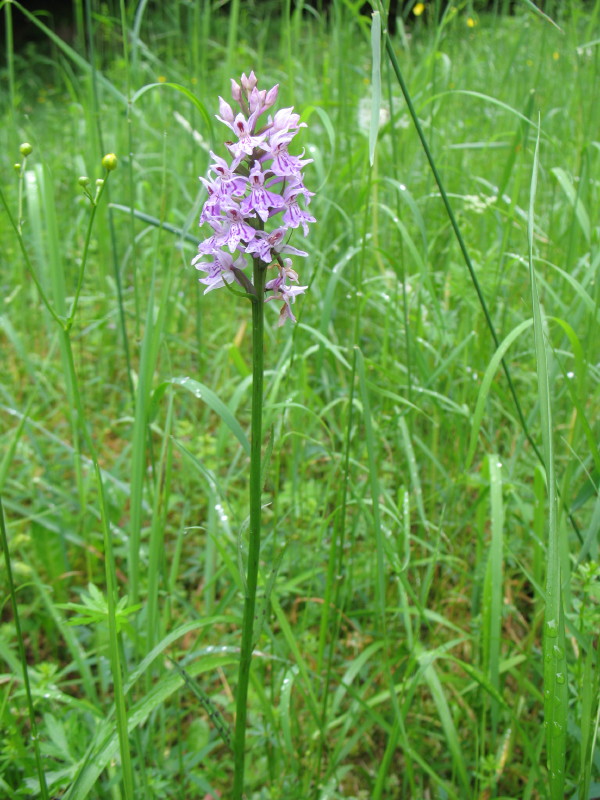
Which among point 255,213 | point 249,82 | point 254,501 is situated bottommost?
point 254,501

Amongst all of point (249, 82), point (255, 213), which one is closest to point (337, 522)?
point (255, 213)

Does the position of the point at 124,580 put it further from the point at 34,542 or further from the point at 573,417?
the point at 573,417

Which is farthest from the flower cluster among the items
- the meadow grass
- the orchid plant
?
the meadow grass

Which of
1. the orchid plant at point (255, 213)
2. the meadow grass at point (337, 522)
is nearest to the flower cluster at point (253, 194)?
the orchid plant at point (255, 213)

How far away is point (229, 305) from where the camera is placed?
3.40m

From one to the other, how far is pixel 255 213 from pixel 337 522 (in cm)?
80

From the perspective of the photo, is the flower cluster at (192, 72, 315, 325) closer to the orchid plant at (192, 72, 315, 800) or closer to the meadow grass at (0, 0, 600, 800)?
the orchid plant at (192, 72, 315, 800)

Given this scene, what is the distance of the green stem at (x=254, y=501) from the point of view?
1054 mm

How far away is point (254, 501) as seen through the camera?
109cm

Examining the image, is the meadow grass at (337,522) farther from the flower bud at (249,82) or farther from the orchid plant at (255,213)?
the flower bud at (249,82)

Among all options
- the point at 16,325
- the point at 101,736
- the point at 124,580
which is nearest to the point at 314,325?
the point at 124,580

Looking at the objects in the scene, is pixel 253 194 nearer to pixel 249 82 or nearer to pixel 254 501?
pixel 249 82

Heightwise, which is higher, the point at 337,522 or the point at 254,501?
the point at 254,501

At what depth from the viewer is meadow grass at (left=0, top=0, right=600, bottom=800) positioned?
136 cm
